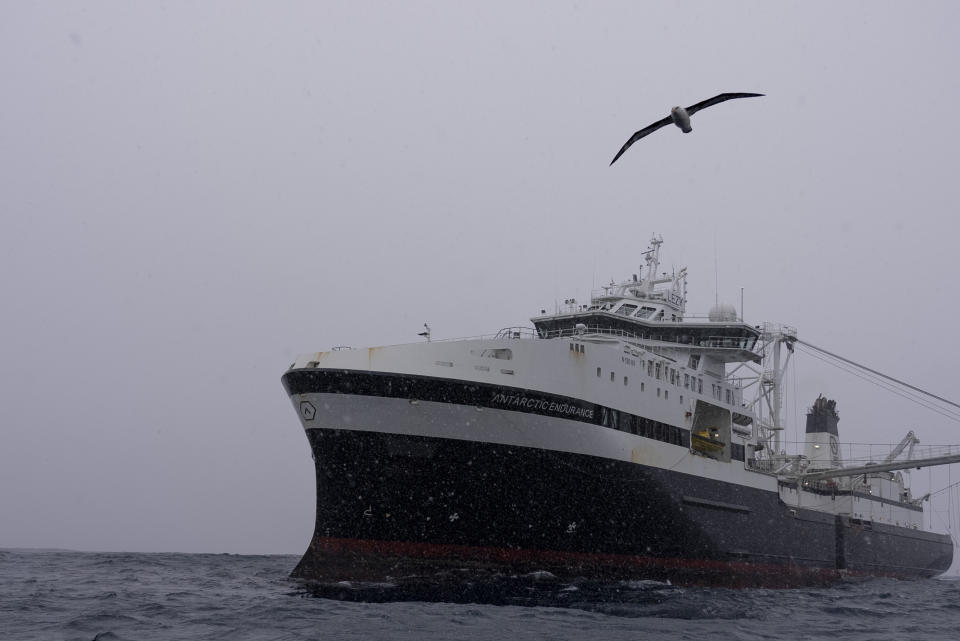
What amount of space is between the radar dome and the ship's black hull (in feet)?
31.1

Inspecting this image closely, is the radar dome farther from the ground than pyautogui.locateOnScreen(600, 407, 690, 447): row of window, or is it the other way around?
the radar dome

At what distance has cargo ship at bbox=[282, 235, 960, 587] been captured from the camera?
22.1 m

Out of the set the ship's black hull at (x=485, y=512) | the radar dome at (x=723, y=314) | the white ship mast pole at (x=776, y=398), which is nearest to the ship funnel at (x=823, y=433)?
the white ship mast pole at (x=776, y=398)

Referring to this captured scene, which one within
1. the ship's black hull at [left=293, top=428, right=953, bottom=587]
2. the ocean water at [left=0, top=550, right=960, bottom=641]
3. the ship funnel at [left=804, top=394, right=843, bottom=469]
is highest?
the ship funnel at [left=804, top=394, right=843, bottom=469]

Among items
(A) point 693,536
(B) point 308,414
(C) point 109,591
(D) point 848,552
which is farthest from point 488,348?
(D) point 848,552

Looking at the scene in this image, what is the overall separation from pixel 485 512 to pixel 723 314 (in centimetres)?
1662

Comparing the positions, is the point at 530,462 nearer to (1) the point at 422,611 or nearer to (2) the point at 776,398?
(1) the point at 422,611

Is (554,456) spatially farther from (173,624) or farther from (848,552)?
(848,552)

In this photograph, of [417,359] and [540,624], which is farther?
[417,359]

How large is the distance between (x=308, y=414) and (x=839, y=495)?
3038 centimetres

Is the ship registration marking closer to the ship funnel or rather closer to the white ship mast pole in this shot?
the white ship mast pole

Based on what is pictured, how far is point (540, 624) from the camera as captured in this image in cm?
1644

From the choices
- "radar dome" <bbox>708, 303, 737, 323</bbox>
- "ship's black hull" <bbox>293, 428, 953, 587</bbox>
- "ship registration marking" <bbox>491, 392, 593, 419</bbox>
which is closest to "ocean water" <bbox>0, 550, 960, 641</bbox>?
"ship's black hull" <bbox>293, 428, 953, 587</bbox>

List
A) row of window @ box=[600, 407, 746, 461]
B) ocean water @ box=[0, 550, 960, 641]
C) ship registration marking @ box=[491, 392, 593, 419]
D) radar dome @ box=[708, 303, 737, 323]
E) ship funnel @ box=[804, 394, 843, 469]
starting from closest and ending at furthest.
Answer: ocean water @ box=[0, 550, 960, 641] < ship registration marking @ box=[491, 392, 593, 419] < row of window @ box=[600, 407, 746, 461] < radar dome @ box=[708, 303, 737, 323] < ship funnel @ box=[804, 394, 843, 469]
